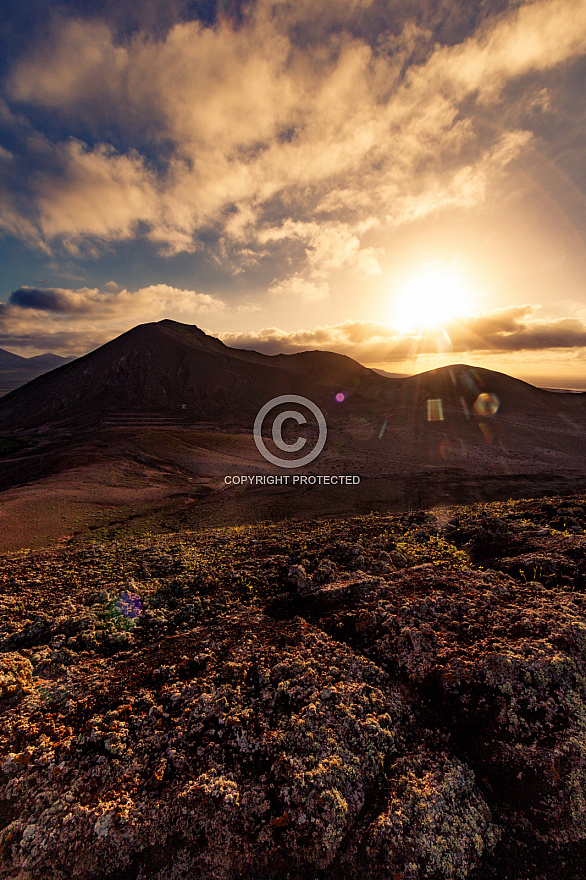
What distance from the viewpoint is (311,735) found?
4.30m

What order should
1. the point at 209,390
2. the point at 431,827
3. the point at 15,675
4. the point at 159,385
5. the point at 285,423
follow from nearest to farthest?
the point at 431,827 → the point at 15,675 → the point at 285,423 → the point at 159,385 → the point at 209,390

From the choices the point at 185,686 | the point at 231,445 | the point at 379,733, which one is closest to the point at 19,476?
the point at 231,445

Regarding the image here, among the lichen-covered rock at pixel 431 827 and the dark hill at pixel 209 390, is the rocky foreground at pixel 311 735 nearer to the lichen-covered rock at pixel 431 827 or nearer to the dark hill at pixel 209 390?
the lichen-covered rock at pixel 431 827

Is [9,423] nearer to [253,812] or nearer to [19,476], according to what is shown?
[19,476]

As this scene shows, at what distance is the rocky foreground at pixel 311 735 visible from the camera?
3434 millimetres

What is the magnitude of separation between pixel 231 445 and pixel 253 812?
4308 cm

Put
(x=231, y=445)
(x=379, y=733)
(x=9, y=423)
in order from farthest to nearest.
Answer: (x=9, y=423) < (x=231, y=445) < (x=379, y=733)

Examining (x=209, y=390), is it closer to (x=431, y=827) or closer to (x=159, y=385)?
(x=159, y=385)

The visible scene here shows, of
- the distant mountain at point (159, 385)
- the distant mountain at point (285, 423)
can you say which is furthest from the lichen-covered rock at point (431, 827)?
the distant mountain at point (159, 385)

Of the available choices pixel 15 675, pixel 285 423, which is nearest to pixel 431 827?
pixel 15 675

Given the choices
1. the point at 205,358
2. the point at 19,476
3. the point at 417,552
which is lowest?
the point at 19,476

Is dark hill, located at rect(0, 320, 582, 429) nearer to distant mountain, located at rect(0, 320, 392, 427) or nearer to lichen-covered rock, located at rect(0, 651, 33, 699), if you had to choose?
distant mountain, located at rect(0, 320, 392, 427)

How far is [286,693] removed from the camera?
4887 mm

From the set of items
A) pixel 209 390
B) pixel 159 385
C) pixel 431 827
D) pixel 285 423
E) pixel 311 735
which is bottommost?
pixel 431 827
